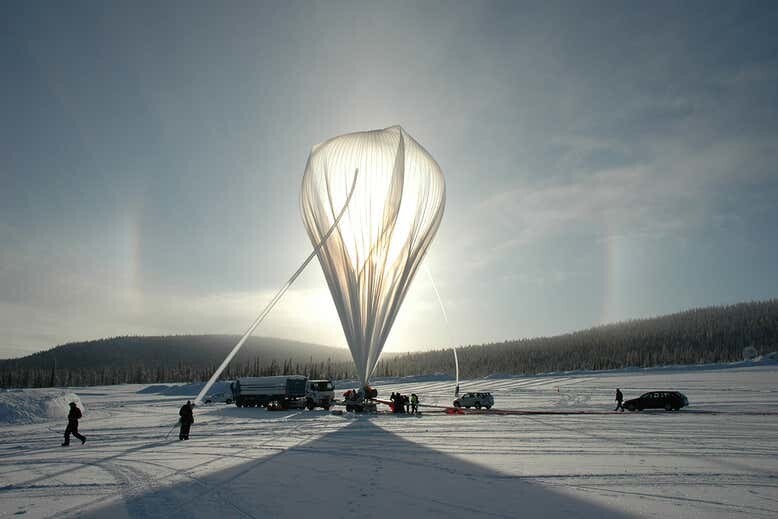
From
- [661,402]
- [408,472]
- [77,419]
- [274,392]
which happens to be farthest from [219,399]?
[408,472]

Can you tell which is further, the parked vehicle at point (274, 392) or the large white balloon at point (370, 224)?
the parked vehicle at point (274, 392)

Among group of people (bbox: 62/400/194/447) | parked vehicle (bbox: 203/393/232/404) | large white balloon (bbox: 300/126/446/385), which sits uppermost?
large white balloon (bbox: 300/126/446/385)

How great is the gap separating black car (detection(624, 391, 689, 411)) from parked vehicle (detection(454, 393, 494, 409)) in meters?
8.98

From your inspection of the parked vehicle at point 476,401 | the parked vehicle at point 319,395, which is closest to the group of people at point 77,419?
the parked vehicle at point 319,395

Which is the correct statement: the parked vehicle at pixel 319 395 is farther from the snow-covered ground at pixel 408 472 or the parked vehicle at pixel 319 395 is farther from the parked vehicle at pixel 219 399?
the parked vehicle at pixel 219 399

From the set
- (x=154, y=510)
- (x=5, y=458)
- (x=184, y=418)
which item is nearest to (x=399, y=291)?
(x=184, y=418)

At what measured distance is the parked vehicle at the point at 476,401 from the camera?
3647 centimetres

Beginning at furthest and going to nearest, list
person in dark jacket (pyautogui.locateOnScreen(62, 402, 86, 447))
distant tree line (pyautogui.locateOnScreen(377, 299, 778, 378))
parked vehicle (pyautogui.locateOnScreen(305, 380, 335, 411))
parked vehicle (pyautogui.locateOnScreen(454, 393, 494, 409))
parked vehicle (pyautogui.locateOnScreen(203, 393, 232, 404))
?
distant tree line (pyautogui.locateOnScreen(377, 299, 778, 378))
parked vehicle (pyautogui.locateOnScreen(203, 393, 232, 404))
parked vehicle (pyautogui.locateOnScreen(305, 380, 335, 411))
parked vehicle (pyautogui.locateOnScreen(454, 393, 494, 409))
person in dark jacket (pyautogui.locateOnScreen(62, 402, 86, 447))

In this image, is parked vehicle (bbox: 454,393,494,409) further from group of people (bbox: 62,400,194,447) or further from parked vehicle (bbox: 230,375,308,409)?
group of people (bbox: 62,400,194,447)

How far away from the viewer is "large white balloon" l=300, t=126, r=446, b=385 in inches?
1094

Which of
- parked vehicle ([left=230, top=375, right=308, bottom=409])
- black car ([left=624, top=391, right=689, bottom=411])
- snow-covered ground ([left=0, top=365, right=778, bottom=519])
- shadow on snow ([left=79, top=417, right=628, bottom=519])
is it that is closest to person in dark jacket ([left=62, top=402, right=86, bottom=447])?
snow-covered ground ([left=0, top=365, right=778, bottom=519])

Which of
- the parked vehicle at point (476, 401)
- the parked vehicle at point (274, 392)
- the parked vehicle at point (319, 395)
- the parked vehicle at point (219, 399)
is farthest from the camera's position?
the parked vehicle at point (219, 399)

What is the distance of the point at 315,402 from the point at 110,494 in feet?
92.7

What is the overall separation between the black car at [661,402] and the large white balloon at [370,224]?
1574cm
